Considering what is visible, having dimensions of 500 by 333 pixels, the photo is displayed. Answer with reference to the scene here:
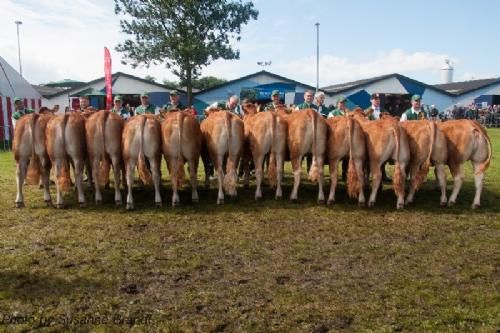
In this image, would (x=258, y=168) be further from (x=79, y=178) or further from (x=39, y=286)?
(x=39, y=286)

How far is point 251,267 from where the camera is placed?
5121 millimetres

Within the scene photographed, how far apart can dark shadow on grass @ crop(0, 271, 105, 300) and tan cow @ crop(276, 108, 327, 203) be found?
4.18 metres

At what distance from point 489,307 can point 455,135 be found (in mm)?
4222

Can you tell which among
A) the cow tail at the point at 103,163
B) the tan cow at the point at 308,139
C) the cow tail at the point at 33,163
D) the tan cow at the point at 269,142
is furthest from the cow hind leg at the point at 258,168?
the cow tail at the point at 33,163

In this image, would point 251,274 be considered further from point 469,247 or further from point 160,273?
point 469,247

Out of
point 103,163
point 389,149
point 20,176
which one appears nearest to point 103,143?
point 103,163

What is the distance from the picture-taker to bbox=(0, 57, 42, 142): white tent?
62.3ft

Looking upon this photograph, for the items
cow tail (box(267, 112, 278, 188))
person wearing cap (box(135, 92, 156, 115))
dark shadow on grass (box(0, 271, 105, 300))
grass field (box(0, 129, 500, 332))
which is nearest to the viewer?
grass field (box(0, 129, 500, 332))

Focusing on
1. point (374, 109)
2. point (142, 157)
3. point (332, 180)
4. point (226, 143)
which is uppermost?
point (374, 109)

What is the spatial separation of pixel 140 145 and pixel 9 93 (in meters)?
15.0

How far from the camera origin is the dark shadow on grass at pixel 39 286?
438cm

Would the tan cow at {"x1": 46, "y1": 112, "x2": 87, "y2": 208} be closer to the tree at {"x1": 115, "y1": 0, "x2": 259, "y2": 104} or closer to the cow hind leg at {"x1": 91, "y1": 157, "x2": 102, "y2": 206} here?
the cow hind leg at {"x1": 91, "y1": 157, "x2": 102, "y2": 206}

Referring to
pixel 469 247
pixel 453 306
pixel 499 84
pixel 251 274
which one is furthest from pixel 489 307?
pixel 499 84

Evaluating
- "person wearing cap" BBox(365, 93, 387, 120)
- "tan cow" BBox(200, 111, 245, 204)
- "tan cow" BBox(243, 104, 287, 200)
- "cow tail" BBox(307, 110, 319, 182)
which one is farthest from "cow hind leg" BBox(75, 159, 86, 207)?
"person wearing cap" BBox(365, 93, 387, 120)
